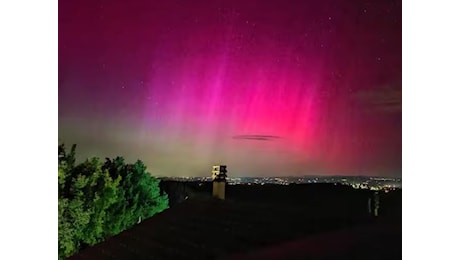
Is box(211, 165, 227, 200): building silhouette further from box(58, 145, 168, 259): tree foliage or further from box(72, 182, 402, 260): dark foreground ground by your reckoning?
box(58, 145, 168, 259): tree foliage

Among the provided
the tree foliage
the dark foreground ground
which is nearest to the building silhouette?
the dark foreground ground

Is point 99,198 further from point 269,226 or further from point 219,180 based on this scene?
point 269,226

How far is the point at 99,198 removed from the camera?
109 inches

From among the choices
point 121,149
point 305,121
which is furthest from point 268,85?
point 121,149

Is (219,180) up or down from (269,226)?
up

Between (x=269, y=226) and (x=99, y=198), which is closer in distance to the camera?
(x=269, y=226)

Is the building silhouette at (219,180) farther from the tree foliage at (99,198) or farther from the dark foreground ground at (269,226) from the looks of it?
the tree foliage at (99,198)

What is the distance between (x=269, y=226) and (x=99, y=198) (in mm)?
748

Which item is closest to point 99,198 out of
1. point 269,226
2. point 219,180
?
point 219,180

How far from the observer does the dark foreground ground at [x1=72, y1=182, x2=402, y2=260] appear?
2.56m

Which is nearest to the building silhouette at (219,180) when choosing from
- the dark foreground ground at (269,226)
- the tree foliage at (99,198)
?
the dark foreground ground at (269,226)

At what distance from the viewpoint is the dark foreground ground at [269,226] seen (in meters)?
2.56
